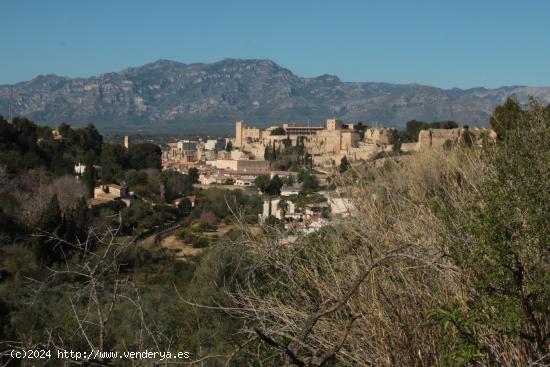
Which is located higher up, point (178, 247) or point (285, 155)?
point (285, 155)

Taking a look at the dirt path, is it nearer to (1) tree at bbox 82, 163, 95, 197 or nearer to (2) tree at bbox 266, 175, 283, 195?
(1) tree at bbox 82, 163, 95, 197

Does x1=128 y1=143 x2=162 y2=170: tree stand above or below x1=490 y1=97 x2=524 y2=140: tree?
below

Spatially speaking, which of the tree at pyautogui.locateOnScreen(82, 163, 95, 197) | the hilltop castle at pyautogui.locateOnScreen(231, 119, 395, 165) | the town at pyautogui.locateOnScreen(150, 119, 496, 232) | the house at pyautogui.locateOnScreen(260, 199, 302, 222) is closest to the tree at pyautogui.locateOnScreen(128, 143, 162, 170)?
the town at pyautogui.locateOnScreen(150, 119, 496, 232)

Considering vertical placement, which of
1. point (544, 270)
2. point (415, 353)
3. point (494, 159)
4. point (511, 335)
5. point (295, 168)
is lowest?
point (295, 168)

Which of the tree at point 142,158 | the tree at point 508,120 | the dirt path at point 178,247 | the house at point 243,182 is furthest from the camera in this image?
the house at point 243,182

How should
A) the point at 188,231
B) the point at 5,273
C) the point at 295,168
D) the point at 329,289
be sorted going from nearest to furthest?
the point at 329,289, the point at 5,273, the point at 188,231, the point at 295,168

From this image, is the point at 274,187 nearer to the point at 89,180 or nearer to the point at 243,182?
the point at 89,180

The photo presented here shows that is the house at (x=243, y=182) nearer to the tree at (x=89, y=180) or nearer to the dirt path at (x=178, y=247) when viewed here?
the tree at (x=89, y=180)

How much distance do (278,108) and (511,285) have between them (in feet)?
628

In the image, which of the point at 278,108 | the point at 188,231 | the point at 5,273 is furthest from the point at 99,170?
the point at 278,108

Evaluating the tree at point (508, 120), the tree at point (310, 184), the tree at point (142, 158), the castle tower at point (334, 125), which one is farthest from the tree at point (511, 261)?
the castle tower at point (334, 125)

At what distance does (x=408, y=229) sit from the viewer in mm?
4289

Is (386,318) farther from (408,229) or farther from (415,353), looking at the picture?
(408,229)

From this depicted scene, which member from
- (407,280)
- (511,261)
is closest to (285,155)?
(407,280)
